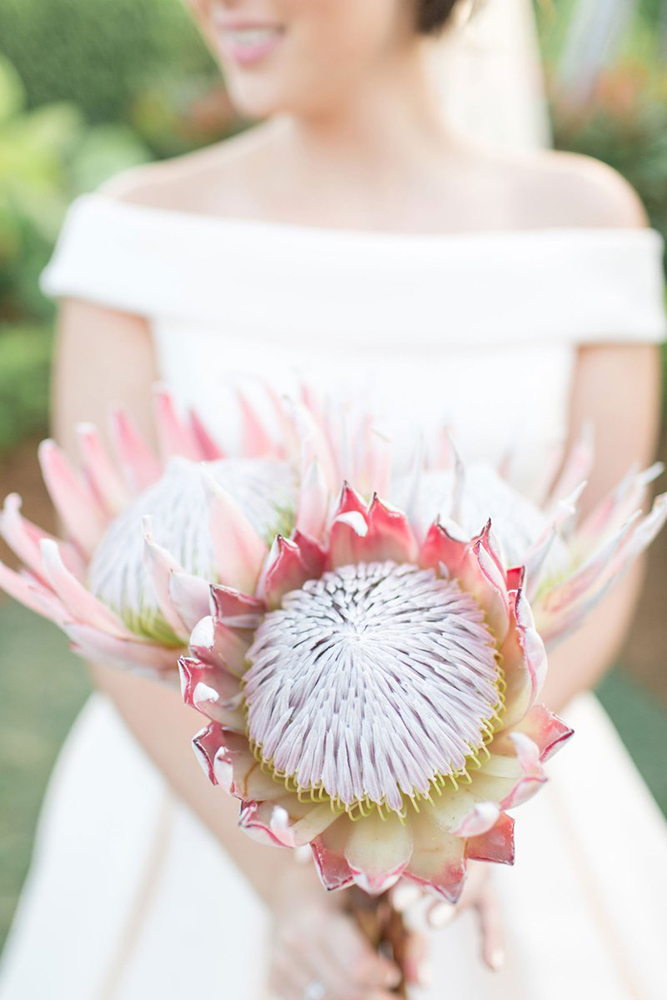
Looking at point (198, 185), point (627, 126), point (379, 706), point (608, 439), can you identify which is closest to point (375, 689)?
point (379, 706)

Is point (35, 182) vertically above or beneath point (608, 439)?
beneath

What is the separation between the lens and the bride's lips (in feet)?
3.46

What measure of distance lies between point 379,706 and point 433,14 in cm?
108

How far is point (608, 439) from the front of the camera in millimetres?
1233

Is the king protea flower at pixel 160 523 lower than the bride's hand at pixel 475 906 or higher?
higher

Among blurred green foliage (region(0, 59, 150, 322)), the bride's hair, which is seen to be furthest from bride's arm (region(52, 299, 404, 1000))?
blurred green foliage (region(0, 59, 150, 322))

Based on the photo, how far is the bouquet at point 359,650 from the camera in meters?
0.46

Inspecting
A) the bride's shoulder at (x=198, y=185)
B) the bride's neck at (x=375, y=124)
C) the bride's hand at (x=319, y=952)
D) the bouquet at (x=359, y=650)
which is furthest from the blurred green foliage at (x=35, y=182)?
the bouquet at (x=359, y=650)

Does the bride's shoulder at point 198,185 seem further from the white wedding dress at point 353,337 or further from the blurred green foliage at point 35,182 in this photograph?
the blurred green foliage at point 35,182

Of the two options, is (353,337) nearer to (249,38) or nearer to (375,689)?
(249,38)

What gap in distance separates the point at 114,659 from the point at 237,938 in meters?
0.69

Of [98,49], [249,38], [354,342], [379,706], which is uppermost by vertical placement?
[249,38]

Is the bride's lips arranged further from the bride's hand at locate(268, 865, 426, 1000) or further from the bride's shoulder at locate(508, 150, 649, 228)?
the bride's hand at locate(268, 865, 426, 1000)

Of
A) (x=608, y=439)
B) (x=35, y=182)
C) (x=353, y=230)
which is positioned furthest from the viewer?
(x=35, y=182)
